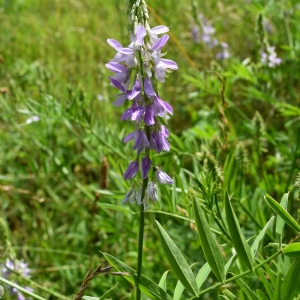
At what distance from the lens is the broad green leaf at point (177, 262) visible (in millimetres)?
916

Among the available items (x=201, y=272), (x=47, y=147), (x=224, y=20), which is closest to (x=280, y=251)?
(x=201, y=272)

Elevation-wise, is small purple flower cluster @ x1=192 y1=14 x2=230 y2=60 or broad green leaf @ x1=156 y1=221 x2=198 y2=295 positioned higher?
small purple flower cluster @ x1=192 y1=14 x2=230 y2=60

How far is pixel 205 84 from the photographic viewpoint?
94.5 inches

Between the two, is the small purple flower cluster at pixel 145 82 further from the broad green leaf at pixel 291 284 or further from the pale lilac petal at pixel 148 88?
the broad green leaf at pixel 291 284

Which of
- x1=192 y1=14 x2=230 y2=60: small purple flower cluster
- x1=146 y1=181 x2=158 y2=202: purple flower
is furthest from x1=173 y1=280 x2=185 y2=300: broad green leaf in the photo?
x1=192 y1=14 x2=230 y2=60: small purple flower cluster

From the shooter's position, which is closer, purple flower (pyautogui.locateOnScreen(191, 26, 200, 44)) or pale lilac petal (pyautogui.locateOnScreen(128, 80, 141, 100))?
pale lilac petal (pyautogui.locateOnScreen(128, 80, 141, 100))

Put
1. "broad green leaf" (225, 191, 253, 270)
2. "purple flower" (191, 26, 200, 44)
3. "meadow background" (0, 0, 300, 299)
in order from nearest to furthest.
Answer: "broad green leaf" (225, 191, 253, 270)
"meadow background" (0, 0, 300, 299)
"purple flower" (191, 26, 200, 44)

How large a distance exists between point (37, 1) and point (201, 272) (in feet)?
16.2

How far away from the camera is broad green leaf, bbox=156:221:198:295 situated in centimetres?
92

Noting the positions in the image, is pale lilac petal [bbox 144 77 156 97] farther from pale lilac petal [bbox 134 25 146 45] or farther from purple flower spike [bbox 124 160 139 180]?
purple flower spike [bbox 124 160 139 180]

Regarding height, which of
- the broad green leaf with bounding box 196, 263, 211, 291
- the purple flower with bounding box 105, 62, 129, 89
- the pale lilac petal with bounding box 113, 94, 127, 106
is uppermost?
the purple flower with bounding box 105, 62, 129, 89

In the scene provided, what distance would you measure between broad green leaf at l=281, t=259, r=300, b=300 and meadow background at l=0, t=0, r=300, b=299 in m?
0.40

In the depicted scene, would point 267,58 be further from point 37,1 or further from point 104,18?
point 37,1

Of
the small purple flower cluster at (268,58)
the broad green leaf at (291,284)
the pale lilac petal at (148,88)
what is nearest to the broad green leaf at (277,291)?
the broad green leaf at (291,284)
